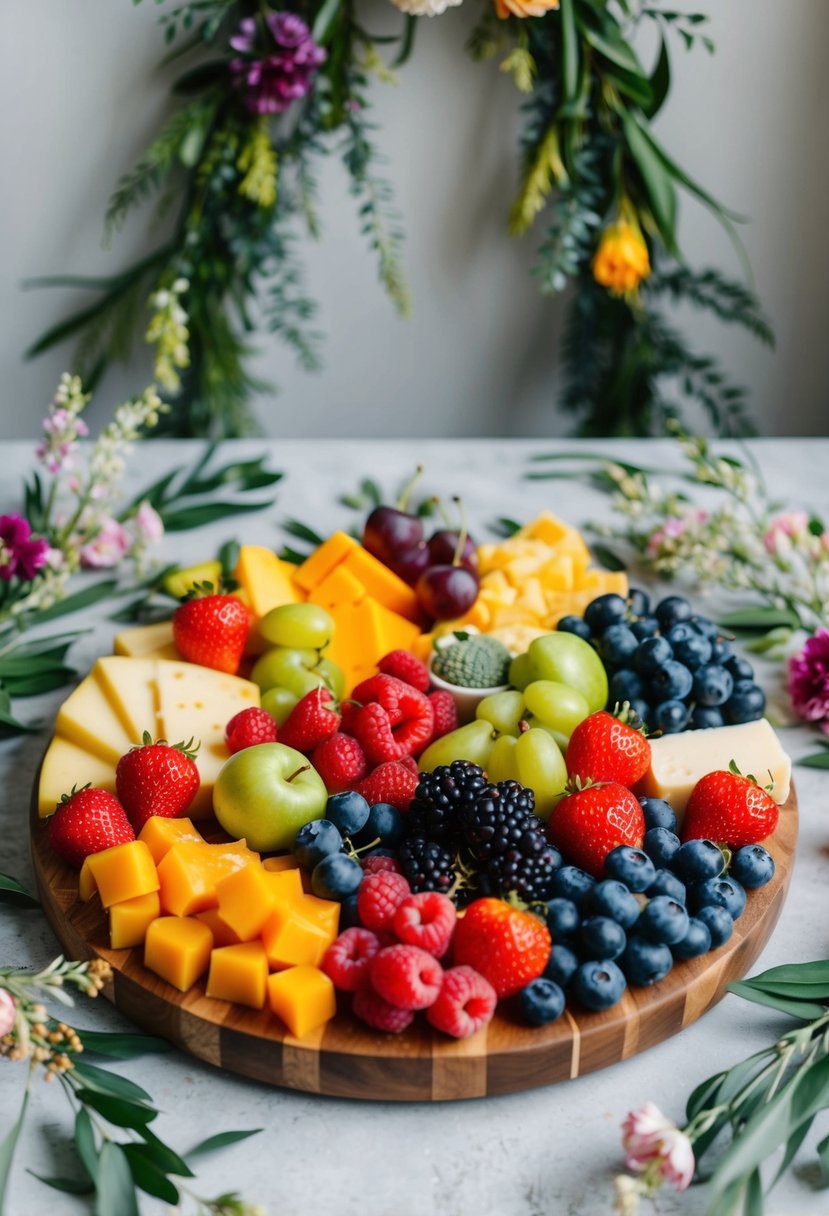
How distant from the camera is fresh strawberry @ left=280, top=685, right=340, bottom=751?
158 cm

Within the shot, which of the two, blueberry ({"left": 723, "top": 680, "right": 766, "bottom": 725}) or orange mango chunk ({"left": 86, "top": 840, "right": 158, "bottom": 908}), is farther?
blueberry ({"left": 723, "top": 680, "right": 766, "bottom": 725})

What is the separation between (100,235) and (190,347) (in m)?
0.37

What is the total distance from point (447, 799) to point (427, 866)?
83 mm

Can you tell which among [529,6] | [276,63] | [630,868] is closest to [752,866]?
[630,868]

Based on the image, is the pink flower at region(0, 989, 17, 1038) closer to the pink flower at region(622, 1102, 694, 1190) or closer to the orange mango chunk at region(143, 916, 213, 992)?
the orange mango chunk at region(143, 916, 213, 992)

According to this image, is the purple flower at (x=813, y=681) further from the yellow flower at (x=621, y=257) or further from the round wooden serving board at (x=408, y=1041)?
the yellow flower at (x=621, y=257)

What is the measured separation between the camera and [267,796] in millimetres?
1421

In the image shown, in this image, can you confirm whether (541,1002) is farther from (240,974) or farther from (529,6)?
(529,6)

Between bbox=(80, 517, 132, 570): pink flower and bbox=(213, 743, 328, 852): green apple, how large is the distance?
29.8 inches

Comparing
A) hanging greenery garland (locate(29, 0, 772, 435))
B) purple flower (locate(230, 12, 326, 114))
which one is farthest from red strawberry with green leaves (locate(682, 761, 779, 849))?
purple flower (locate(230, 12, 326, 114))

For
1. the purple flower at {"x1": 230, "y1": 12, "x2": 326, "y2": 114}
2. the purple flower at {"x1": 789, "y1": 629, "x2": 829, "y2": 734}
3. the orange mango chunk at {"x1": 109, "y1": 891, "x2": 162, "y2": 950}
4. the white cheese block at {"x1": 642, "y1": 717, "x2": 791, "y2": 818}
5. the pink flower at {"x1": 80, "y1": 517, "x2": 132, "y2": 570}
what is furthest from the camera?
the purple flower at {"x1": 230, "y1": 12, "x2": 326, "y2": 114}

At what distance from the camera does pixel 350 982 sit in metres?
1.22

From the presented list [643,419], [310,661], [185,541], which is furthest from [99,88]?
[310,661]

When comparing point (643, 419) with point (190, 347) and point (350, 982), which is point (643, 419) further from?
point (350, 982)
